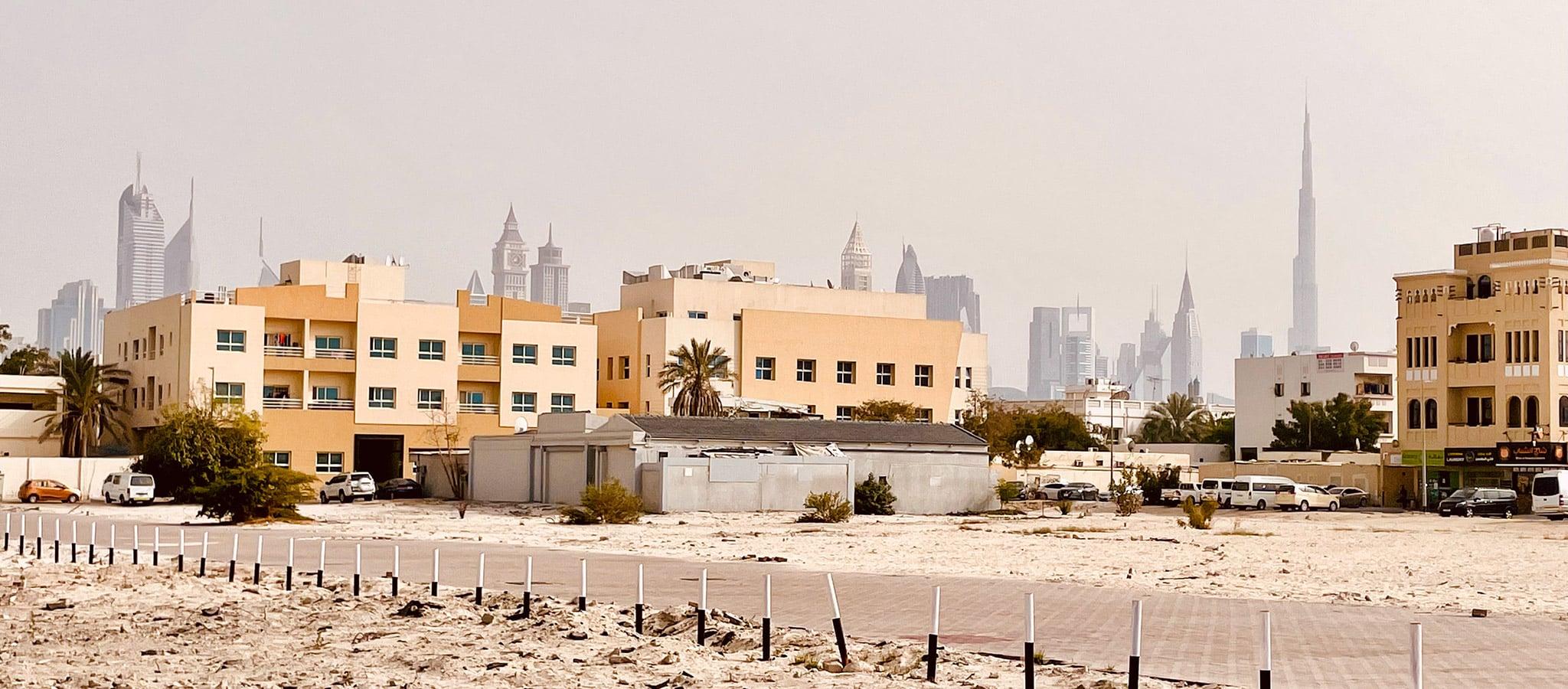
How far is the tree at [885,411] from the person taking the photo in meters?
97.6

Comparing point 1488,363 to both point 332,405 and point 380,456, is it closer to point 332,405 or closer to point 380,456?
point 380,456

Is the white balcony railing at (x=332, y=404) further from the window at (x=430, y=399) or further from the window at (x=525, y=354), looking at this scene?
the window at (x=525, y=354)

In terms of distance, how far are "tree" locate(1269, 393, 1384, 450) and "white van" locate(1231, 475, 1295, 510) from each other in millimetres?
50903

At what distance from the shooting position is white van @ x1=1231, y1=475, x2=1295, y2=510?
76.1 m

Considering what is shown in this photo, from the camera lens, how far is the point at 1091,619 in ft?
68.1

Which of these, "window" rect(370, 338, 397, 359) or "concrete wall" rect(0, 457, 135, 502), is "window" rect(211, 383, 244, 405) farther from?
"window" rect(370, 338, 397, 359)

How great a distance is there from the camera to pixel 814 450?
66.6 metres

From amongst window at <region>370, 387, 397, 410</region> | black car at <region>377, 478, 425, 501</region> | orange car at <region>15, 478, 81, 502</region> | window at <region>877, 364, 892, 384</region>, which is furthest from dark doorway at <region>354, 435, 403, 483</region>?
window at <region>877, 364, 892, 384</region>

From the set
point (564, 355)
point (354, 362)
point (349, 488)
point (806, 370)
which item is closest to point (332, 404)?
point (354, 362)

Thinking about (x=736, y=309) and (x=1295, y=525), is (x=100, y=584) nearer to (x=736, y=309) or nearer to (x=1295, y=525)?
(x=1295, y=525)

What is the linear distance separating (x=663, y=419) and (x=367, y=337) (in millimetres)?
25680

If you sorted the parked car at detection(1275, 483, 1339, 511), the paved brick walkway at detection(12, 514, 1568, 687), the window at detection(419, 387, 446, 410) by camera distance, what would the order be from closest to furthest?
1. the paved brick walkway at detection(12, 514, 1568, 687)
2. the parked car at detection(1275, 483, 1339, 511)
3. the window at detection(419, 387, 446, 410)

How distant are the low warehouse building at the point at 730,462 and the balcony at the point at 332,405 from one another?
598 inches

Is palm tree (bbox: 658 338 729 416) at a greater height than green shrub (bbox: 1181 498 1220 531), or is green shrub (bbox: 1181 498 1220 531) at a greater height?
palm tree (bbox: 658 338 729 416)
